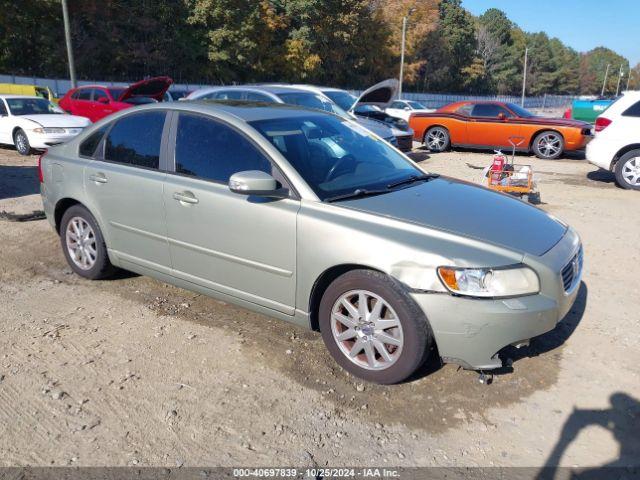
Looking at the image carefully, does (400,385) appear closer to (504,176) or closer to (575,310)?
(575,310)

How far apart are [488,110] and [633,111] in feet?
16.4

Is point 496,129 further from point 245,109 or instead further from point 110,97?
point 245,109

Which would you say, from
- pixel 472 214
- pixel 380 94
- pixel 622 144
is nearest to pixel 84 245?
pixel 472 214

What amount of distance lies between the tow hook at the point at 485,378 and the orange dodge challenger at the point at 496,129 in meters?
10.4

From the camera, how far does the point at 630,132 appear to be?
374 inches

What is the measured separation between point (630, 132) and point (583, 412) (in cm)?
791

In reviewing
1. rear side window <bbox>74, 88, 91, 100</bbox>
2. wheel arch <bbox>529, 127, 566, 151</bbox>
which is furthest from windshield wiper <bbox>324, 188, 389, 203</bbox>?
rear side window <bbox>74, 88, 91, 100</bbox>

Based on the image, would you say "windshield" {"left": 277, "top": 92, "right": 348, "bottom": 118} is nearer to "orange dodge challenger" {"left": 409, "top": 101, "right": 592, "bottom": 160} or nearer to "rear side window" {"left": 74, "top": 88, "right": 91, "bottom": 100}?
"orange dodge challenger" {"left": 409, "top": 101, "right": 592, "bottom": 160}

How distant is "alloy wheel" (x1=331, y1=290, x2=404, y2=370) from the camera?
324 centimetres

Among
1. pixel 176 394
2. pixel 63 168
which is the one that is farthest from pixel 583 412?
pixel 63 168

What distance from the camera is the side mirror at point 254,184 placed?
134 inches

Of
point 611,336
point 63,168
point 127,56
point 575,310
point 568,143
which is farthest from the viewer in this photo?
point 127,56

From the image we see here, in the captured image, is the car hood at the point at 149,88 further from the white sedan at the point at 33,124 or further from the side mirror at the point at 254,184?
the side mirror at the point at 254,184

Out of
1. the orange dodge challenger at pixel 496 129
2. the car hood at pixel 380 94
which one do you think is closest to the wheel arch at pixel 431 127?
the orange dodge challenger at pixel 496 129
